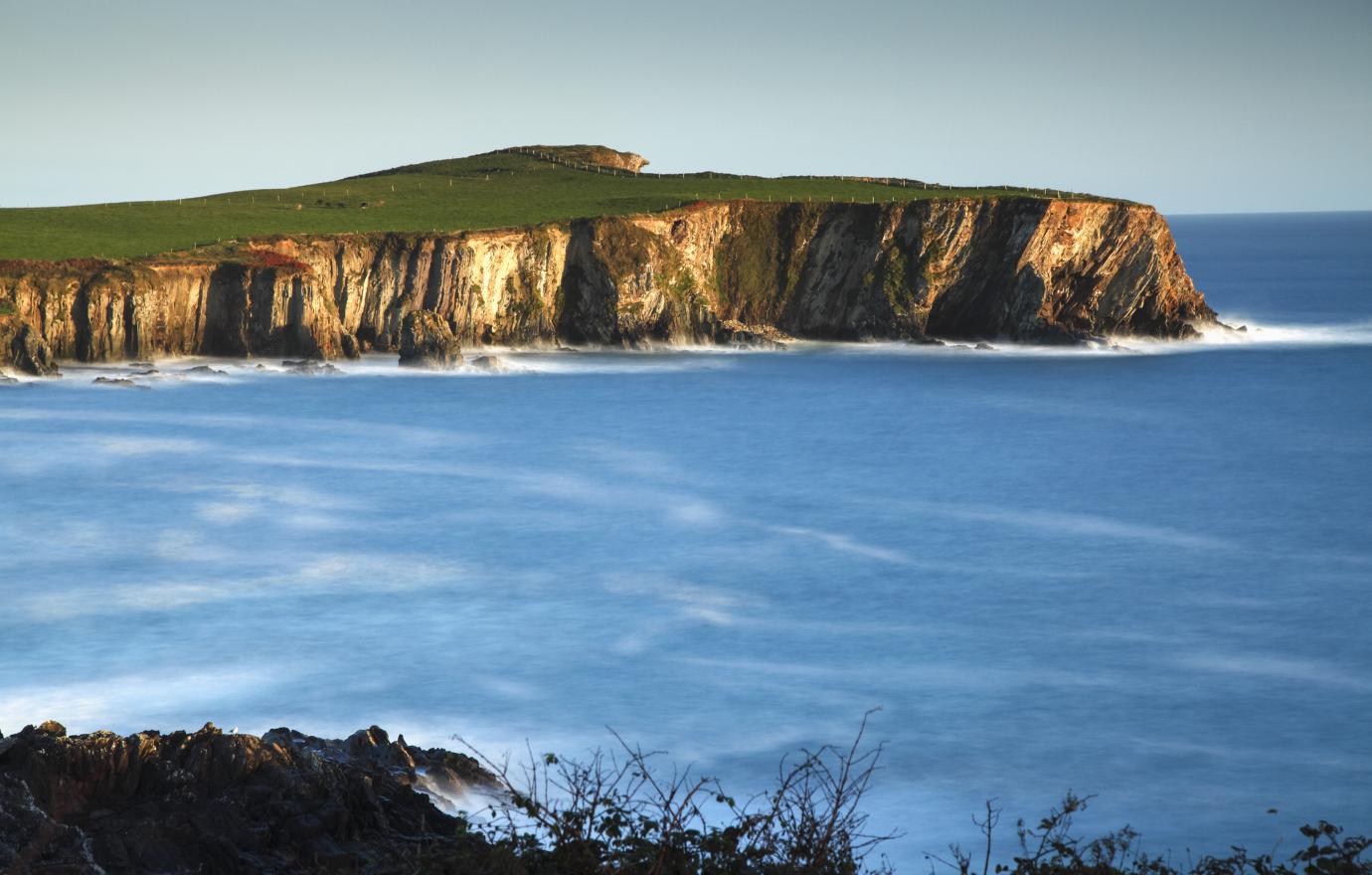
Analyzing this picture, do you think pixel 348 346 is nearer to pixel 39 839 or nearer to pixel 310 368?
pixel 310 368

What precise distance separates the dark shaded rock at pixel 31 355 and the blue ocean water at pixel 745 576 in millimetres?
1931

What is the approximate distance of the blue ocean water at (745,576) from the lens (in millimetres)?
26266

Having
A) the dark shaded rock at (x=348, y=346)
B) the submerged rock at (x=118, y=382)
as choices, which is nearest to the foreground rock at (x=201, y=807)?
→ the submerged rock at (x=118, y=382)

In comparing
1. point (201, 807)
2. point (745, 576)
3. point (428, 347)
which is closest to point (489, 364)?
point (428, 347)

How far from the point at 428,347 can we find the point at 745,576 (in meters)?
39.8

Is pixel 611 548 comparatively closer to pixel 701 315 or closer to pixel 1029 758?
pixel 1029 758

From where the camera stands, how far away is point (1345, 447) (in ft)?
200

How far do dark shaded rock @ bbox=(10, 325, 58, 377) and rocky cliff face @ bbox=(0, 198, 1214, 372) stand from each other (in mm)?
5547

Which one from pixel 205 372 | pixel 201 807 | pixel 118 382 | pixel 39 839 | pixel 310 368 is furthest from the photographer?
pixel 310 368

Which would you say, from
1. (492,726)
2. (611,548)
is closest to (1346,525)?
(611,548)

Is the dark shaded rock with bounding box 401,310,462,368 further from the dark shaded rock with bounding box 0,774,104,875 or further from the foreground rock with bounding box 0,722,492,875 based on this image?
the dark shaded rock with bounding box 0,774,104,875

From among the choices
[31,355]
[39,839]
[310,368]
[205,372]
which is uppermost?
[31,355]

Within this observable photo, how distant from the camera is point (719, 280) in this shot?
89375 mm

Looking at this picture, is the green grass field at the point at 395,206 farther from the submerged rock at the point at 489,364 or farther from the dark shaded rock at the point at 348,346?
the submerged rock at the point at 489,364
